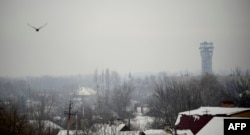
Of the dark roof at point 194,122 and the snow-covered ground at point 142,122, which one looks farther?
the snow-covered ground at point 142,122

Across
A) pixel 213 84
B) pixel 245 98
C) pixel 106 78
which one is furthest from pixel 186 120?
pixel 106 78

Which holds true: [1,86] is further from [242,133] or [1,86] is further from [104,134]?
[242,133]

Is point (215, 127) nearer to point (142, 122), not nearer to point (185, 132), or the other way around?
point (185, 132)

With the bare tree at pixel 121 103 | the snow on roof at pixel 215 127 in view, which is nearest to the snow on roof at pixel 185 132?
the snow on roof at pixel 215 127

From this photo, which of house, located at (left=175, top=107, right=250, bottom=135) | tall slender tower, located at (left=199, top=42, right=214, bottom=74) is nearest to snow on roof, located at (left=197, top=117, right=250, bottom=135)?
house, located at (left=175, top=107, right=250, bottom=135)

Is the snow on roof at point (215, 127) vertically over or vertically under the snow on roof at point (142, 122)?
over

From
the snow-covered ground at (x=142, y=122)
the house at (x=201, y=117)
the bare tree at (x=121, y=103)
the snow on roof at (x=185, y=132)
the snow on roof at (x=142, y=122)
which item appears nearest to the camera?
the house at (x=201, y=117)

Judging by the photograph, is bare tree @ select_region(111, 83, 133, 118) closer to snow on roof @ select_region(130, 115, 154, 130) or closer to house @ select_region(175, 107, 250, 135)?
snow on roof @ select_region(130, 115, 154, 130)

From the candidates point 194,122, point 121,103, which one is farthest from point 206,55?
point 194,122

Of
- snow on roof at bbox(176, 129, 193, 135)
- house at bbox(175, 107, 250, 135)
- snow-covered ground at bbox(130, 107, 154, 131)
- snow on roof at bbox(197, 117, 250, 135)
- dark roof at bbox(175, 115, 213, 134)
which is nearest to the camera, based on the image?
snow on roof at bbox(197, 117, 250, 135)

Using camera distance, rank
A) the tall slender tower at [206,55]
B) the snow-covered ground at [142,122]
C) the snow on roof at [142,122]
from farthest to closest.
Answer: the tall slender tower at [206,55] → the snow on roof at [142,122] → the snow-covered ground at [142,122]

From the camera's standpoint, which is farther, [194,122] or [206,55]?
[206,55]

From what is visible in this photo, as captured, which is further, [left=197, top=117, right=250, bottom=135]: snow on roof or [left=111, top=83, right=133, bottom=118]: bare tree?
[left=111, top=83, right=133, bottom=118]: bare tree

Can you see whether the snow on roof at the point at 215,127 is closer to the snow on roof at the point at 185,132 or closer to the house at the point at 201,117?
the house at the point at 201,117
